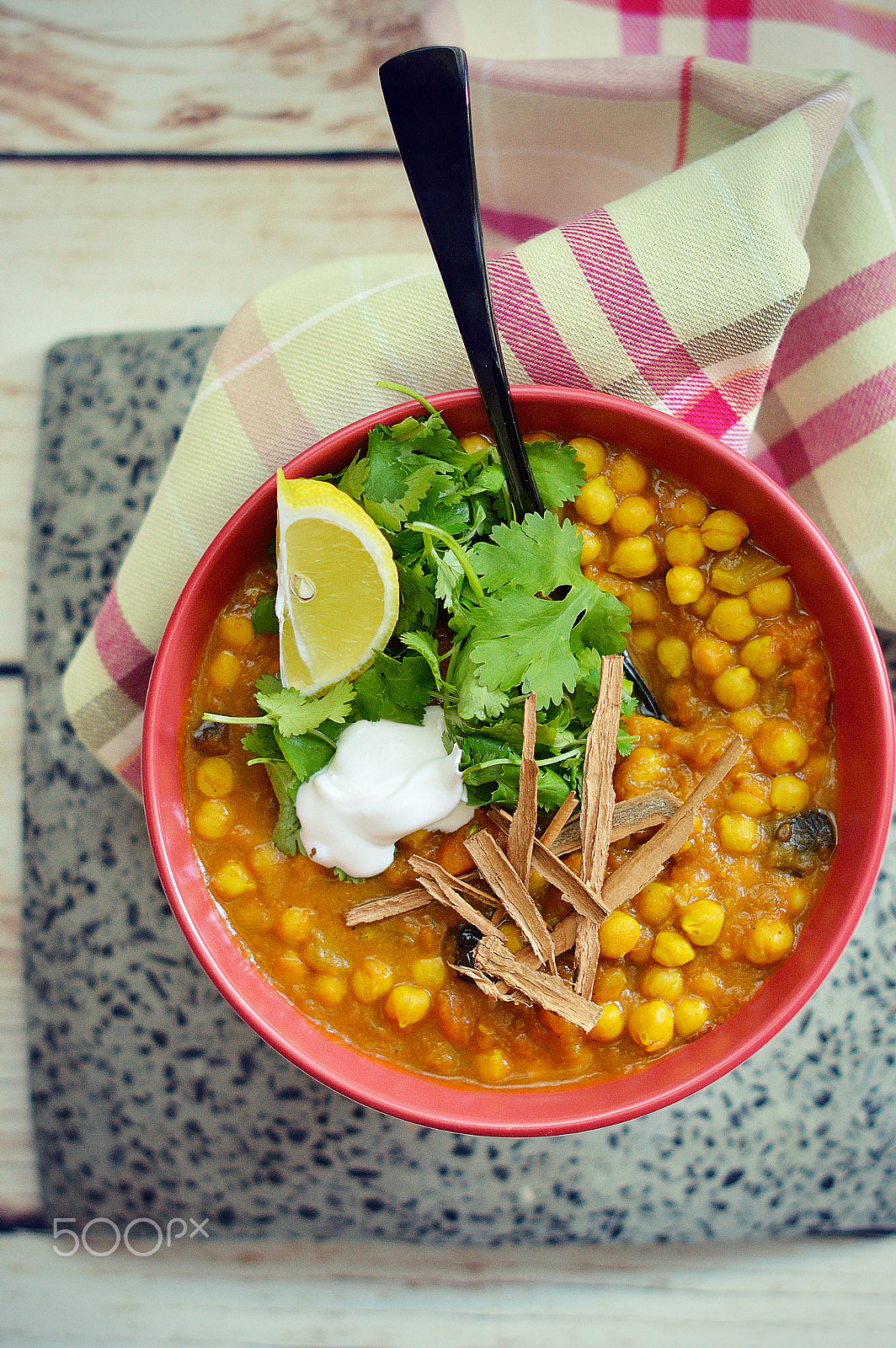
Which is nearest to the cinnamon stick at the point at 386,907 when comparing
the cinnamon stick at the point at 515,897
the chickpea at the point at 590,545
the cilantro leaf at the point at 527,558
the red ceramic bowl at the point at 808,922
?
the cinnamon stick at the point at 515,897

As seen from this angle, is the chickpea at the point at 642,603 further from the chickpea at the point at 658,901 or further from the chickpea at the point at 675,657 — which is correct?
the chickpea at the point at 658,901

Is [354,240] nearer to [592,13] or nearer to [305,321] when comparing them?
[305,321]

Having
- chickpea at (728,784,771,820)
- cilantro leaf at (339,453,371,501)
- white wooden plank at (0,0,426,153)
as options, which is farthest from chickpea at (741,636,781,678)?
white wooden plank at (0,0,426,153)

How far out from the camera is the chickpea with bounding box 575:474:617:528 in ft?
6.10

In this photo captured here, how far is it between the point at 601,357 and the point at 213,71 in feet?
4.36

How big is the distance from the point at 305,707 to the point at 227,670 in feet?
0.77

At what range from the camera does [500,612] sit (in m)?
1.69

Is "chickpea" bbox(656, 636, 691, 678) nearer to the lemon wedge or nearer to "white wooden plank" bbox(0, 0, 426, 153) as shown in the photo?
the lemon wedge

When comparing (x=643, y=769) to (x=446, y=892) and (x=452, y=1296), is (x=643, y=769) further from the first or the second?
(x=452, y=1296)

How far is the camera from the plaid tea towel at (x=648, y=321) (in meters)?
1.94

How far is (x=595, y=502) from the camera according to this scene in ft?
6.10

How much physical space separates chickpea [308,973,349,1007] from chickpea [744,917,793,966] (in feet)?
2.41

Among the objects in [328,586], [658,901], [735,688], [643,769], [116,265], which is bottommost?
[658,901]

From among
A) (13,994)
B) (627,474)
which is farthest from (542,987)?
(13,994)
